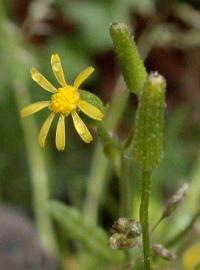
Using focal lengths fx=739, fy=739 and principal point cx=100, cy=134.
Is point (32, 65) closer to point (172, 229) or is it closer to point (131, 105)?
point (131, 105)

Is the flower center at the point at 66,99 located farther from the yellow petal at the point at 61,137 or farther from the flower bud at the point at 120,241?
the flower bud at the point at 120,241

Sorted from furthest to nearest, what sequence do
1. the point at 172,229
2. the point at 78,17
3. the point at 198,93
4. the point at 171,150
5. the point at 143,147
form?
the point at 198,93 < the point at 78,17 < the point at 171,150 < the point at 172,229 < the point at 143,147

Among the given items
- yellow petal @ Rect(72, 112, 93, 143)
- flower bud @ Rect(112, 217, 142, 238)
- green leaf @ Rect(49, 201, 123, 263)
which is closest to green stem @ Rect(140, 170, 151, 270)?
flower bud @ Rect(112, 217, 142, 238)

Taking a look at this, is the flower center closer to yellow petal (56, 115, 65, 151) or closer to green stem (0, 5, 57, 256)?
yellow petal (56, 115, 65, 151)

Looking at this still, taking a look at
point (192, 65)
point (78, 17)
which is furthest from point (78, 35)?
point (192, 65)

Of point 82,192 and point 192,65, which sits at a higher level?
point 192,65

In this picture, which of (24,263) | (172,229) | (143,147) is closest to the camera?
(143,147)

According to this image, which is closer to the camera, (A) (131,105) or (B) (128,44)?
(B) (128,44)
